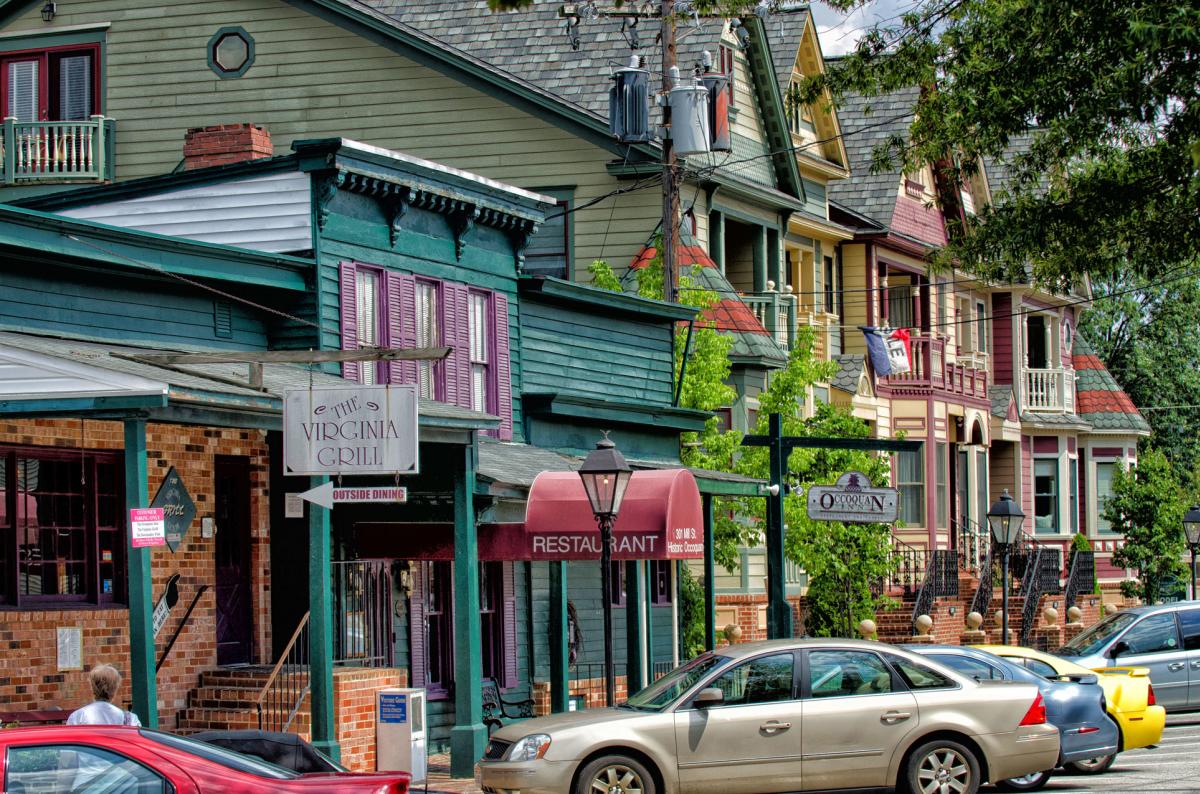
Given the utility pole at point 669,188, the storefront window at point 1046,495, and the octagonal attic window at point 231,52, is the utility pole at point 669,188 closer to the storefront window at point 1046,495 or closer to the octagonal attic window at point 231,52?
the octagonal attic window at point 231,52

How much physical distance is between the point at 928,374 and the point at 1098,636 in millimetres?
15550

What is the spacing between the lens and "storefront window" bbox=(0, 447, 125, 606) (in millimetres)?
17844

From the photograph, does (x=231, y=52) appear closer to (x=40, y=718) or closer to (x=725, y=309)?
(x=725, y=309)

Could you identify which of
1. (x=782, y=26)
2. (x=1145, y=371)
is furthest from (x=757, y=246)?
(x=1145, y=371)

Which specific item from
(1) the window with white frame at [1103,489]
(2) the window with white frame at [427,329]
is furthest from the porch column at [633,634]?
(1) the window with white frame at [1103,489]

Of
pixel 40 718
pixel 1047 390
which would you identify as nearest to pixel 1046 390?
pixel 1047 390

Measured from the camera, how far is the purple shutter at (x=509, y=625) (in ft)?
80.9

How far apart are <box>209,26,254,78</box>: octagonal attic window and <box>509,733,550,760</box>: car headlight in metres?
19.0

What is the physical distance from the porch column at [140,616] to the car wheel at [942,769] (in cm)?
634

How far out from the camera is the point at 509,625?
24781mm

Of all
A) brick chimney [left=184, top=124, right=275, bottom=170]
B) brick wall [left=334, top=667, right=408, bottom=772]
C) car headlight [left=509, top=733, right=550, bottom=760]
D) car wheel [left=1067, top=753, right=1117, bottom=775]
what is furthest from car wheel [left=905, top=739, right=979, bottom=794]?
brick chimney [left=184, top=124, right=275, bottom=170]

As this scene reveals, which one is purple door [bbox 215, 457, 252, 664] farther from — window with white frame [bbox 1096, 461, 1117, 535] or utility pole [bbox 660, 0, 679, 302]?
window with white frame [bbox 1096, 461, 1117, 535]

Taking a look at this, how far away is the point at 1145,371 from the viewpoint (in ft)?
212

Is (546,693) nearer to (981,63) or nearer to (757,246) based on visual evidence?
(981,63)
